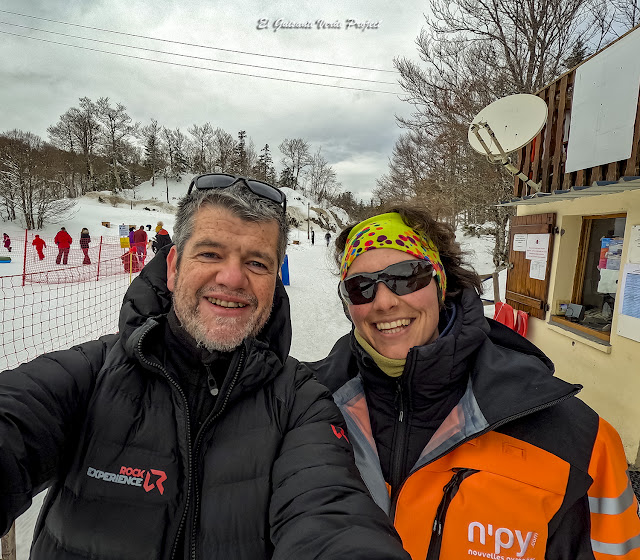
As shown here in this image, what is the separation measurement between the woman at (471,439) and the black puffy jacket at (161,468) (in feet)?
0.96

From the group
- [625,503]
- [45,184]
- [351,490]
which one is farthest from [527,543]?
[45,184]

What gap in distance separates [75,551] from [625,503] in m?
1.94

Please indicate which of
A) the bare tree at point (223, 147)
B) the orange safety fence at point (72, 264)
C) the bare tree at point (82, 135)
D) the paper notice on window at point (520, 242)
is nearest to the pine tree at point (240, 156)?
the bare tree at point (223, 147)

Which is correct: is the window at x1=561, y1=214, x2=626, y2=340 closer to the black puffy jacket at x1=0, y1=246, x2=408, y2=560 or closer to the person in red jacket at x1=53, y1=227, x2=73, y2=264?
the black puffy jacket at x1=0, y1=246, x2=408, y2=560

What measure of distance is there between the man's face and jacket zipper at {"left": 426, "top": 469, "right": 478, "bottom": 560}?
3.34ft

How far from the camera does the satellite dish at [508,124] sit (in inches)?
166

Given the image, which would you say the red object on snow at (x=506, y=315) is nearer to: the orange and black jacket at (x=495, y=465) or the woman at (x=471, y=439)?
the woman at (x=471, y=439)

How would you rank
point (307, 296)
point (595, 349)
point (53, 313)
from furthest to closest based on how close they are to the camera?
point (307, 296) → point (53, 313) → point (595, 349)

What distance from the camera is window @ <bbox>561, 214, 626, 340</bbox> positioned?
157 inches

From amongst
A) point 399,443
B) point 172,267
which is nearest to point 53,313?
point 172,267

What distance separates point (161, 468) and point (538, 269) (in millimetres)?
5550

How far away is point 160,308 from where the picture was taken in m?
1.59

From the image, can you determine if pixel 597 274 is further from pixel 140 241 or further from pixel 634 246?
pixel 140 241

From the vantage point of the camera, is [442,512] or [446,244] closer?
[442,512]
